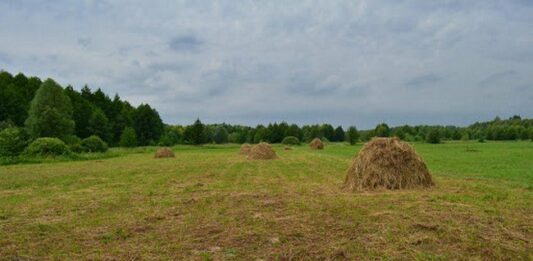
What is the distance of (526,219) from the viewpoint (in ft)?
26.4

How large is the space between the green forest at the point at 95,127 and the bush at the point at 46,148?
0.56 ft

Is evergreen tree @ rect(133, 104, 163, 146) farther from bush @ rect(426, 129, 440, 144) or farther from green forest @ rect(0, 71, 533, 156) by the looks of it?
bush @ rect(426, 129, 440, 144)

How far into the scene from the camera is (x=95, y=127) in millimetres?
72312

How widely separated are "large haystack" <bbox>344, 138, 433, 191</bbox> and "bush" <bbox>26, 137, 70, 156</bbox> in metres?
30.4

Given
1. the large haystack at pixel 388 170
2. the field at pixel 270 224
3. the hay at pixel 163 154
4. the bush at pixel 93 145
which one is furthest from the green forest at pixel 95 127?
the large haystack at pixel 388 170

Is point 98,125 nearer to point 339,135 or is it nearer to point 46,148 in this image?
point 46,148

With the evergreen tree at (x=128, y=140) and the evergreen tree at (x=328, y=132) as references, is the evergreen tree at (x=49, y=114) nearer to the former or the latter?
the evergreen tree at (x=128, y=140)

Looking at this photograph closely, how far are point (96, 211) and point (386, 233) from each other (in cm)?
722

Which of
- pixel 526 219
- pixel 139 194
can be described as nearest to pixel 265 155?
pixel 139 194

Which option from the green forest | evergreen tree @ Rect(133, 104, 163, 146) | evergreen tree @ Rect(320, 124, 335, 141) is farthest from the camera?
evergreen tree @ Rect(320, 124, 335, 141)

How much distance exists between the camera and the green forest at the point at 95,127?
165 ft

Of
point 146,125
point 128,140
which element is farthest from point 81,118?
point 146,125

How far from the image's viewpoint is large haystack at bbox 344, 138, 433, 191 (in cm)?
1277

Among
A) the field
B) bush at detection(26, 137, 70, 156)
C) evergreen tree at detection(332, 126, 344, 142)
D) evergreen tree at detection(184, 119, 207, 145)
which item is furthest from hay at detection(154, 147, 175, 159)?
evergreen tree at detection(332, 126, 344, 142)
